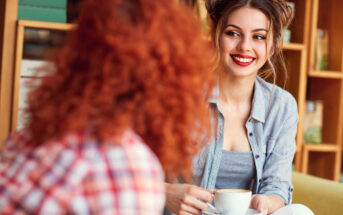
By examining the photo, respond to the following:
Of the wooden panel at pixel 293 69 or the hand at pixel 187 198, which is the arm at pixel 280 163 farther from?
the wooden panel at pixel 293 69

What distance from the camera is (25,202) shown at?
0.57 m

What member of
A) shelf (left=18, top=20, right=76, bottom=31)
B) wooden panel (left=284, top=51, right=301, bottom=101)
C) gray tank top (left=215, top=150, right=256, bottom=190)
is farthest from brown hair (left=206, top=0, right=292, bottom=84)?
wooden panel (left=284, top=51, right=301, bottom=101)

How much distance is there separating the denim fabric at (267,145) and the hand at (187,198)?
21 cm

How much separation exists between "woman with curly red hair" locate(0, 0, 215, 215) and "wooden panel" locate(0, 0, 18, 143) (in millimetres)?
1434

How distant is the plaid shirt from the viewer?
56 centimetres

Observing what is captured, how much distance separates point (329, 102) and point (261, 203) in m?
1.40

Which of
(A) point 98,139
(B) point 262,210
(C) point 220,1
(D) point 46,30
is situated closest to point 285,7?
(C) point 220,1

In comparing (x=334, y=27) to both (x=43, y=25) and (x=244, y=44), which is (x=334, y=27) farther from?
(x=43, y=25)

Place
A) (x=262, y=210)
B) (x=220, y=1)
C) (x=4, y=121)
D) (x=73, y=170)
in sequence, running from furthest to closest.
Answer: (x=4, y=121), (x=220, y=1), (x=262, y=210), (x=73, y=170)

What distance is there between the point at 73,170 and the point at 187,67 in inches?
7.7

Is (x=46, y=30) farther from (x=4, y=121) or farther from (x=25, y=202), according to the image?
(x=25, y=202)

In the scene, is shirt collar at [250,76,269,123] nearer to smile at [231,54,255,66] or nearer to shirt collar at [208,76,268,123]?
shirt collar at [208,76,268,123]

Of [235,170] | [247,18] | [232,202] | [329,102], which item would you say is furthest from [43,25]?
[329,102]

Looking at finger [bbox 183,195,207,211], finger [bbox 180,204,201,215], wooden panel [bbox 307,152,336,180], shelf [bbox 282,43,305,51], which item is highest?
shelf [bbox 282,43,305,51]
